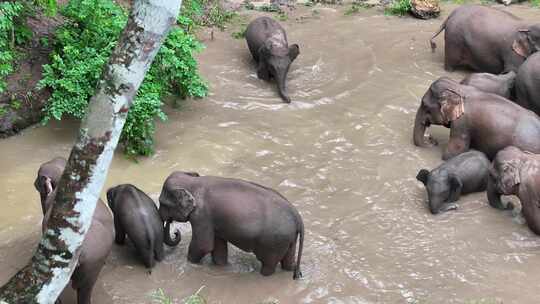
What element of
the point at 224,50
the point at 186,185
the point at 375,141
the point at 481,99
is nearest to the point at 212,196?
the point at 186,185

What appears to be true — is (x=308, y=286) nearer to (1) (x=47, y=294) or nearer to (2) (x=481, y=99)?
(1) (x=47, y=294)

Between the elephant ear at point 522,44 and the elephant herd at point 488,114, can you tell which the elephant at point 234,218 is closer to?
the elephant herd at point 488,114

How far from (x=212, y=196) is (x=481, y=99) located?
343cm

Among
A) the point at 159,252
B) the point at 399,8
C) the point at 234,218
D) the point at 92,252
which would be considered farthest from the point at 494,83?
the point at 92,252

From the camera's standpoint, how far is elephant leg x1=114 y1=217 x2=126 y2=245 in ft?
20.6

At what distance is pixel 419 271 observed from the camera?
612 cm

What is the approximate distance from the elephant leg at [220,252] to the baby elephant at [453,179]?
6.50 ft

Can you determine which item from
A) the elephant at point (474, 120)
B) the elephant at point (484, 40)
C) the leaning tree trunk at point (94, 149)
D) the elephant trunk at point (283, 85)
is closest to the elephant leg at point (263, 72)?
the elephant trunk at point (283, 85)

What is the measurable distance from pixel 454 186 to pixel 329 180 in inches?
46.8

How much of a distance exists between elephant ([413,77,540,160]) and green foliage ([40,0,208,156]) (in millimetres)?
2452

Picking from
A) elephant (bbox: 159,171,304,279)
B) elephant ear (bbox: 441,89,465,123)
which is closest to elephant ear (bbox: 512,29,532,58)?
elephant ear (bbox: 441,89,465,123)

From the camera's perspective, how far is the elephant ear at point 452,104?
804 centimetres

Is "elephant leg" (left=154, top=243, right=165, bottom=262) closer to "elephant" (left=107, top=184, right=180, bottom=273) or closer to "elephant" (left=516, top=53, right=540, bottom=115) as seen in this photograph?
"elephant" (left=107, top=184, right=180, bottom=273)

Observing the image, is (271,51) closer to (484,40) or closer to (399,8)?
(484,40)
